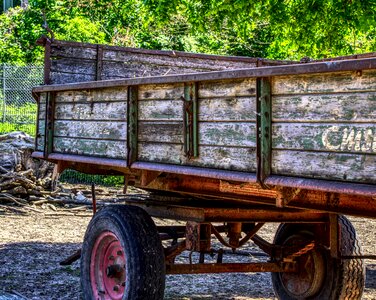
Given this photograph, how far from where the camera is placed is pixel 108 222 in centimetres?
543

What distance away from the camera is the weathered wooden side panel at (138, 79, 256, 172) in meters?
4.15

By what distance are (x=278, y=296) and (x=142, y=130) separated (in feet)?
6.23

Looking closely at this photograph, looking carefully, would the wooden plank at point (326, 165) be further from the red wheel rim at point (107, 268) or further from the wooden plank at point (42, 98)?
the wooden plank at point (42, 98)

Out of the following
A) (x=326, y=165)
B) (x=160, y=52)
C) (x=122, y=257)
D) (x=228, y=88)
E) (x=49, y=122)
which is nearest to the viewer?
(x=326, y=165)

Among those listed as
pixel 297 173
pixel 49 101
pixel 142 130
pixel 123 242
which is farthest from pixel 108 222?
pixel 297 173

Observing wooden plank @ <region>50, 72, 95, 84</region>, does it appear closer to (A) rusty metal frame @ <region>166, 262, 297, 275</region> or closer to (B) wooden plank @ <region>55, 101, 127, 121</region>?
(B) wooden plank @ <region>55, 101, 127, 121</region>

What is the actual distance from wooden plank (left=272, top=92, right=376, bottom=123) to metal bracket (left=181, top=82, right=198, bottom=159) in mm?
739

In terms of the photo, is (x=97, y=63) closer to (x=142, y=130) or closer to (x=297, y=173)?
(x=142, y=130)

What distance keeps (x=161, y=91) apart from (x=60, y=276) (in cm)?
296

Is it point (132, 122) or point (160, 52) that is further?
point (160, 52)

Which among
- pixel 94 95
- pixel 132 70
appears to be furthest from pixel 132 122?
pixel 132 70

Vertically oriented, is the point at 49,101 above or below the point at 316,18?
below

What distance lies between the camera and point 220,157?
437 centimetres

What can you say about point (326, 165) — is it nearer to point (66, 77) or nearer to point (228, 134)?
point (228, 134)
